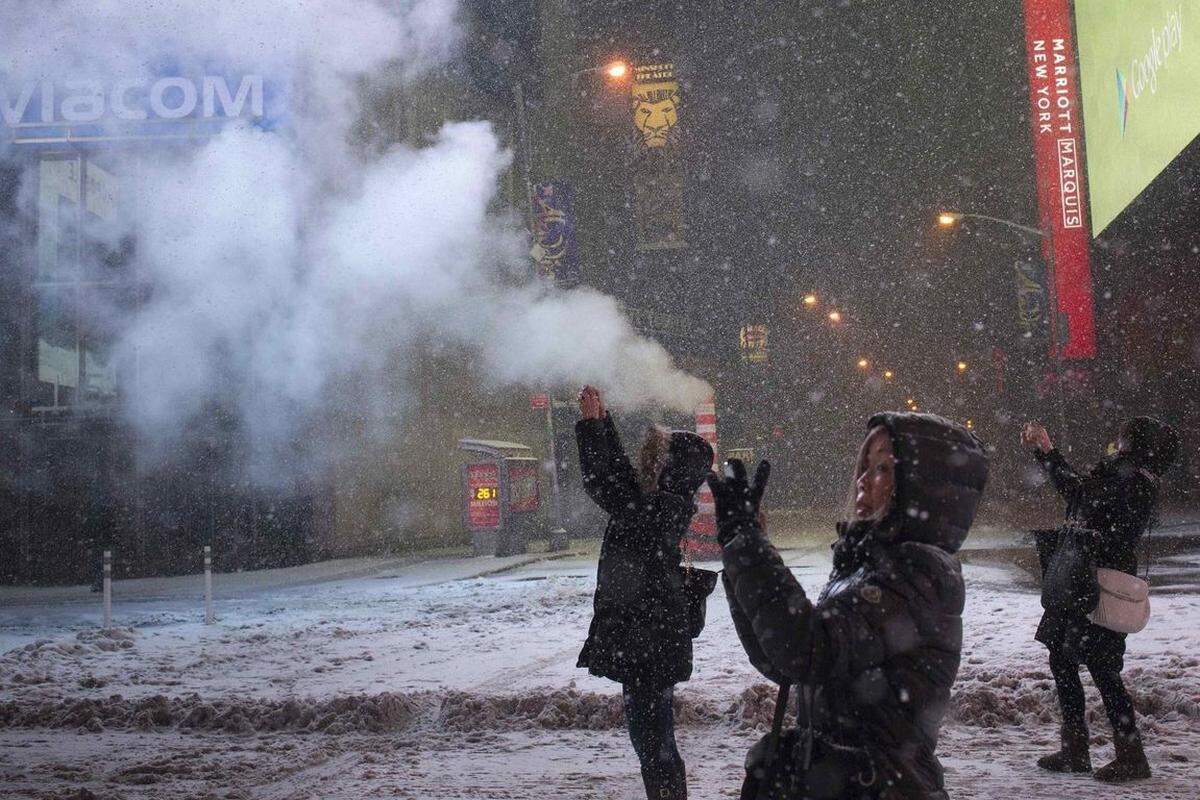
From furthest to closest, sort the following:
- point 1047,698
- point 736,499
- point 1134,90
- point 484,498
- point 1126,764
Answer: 1. point 484,498
2. point 1134,90
3. point 1047,698
4. point 1126,764
5. point 736,499

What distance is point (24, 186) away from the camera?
A: 18172mm

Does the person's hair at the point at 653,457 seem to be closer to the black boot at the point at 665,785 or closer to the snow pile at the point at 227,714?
the black boot at the point at 665,785

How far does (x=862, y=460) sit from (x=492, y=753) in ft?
12.9

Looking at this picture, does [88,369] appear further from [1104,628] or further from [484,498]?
[1104,628]

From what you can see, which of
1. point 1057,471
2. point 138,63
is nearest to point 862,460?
point 1057,471

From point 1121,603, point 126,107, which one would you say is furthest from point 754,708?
point 126,107

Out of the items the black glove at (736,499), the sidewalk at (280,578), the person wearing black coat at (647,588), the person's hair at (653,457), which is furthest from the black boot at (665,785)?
the sidewalk at (280,578)

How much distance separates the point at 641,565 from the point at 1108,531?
A: 8.06 ft

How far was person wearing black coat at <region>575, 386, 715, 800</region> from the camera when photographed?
361 centimetres

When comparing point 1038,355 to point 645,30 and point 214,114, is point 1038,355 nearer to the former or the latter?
point 645,30

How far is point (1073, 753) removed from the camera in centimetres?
467

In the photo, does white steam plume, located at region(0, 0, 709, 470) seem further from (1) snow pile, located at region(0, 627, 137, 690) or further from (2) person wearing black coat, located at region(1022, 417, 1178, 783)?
(2) person wearing black coat, located at region(1022, 417, 1178, 783)

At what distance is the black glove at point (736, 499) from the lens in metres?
2.03

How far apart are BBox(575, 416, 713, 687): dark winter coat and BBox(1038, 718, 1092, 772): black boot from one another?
2228 millimetres
